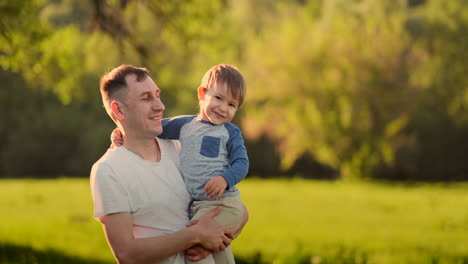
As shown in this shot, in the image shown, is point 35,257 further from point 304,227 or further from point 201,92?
point 304,227

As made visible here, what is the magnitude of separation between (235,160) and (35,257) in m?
7.88

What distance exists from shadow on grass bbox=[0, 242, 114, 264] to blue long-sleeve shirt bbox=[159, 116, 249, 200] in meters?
7.07

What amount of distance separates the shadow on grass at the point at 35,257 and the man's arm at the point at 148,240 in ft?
23.8

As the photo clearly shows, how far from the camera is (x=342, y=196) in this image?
27.9m

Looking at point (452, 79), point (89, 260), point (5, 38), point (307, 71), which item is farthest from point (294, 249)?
point (452, 79)

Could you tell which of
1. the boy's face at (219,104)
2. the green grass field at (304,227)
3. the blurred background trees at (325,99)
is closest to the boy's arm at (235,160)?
the boy's face at (219,104)

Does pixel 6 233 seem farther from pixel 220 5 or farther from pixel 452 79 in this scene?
pixel 452 79

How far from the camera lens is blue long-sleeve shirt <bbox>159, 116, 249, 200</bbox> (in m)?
4.17

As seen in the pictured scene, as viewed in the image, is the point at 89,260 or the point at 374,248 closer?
the point at 89,260

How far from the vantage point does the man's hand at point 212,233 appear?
3.99 metres

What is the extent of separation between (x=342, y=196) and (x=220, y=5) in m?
15.2

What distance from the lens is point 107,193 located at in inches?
151

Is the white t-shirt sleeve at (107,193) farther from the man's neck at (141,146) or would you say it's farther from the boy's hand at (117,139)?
the boy's hand at (117,139)

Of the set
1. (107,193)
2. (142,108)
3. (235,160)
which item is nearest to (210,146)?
(235,160)
